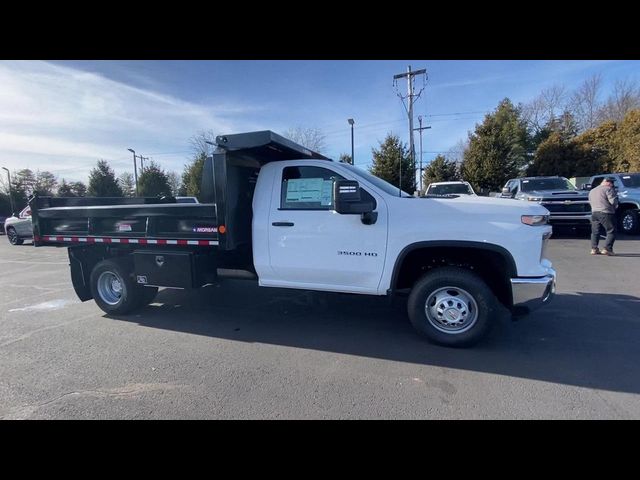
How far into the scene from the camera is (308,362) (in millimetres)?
3506

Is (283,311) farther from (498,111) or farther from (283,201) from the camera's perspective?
(498,111)

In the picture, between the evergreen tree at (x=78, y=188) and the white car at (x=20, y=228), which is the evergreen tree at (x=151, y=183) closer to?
the evergreen tree at (x=78, y=188)

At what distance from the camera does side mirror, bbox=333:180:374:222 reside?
355 cm

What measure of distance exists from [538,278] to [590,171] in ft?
87.7

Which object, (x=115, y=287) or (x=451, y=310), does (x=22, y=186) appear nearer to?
(x=115, y=287)

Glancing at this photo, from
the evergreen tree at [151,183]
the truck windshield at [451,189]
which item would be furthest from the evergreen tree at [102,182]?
the truck windshield at [451,189]

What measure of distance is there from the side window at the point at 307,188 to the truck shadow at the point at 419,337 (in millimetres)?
1267

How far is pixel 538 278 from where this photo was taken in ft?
11.3

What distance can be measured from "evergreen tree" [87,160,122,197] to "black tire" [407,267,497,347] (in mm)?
45088

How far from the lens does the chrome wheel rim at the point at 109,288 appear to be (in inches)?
205

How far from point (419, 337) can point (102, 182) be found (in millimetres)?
45558

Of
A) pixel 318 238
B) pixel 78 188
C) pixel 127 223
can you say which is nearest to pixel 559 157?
pixel 318 238

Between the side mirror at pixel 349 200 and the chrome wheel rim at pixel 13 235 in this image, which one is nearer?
the side mirror at pixel 349 200

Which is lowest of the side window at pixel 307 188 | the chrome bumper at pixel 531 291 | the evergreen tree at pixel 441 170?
the chrome bumper at pixel 531 291
